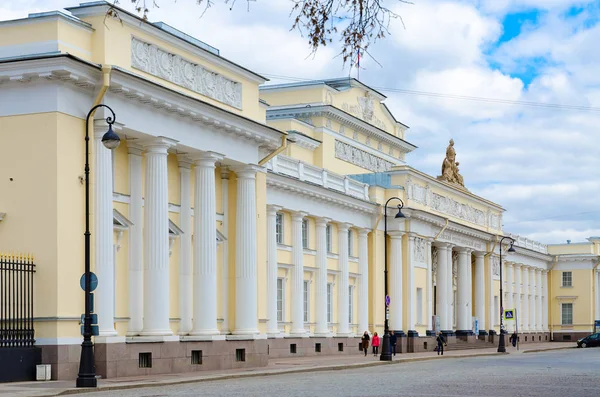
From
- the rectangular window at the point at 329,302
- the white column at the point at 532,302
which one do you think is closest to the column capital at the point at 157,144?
the rectangular window at the point at 329,302

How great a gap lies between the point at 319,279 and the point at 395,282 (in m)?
7.99

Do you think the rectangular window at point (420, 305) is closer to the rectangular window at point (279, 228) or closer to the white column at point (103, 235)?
the rectangular window at point (279, 228)

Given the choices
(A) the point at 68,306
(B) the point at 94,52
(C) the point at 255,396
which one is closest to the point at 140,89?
(B) the point at 94,52

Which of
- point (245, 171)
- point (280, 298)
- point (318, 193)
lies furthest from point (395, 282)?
point (245, 171)

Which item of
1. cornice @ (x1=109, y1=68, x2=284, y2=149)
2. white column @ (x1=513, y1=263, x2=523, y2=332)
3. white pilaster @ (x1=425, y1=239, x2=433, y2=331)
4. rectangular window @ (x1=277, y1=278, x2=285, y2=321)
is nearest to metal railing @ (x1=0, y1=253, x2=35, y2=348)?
cornice @ (x1=109, y1=68, x2=284, y2=149)

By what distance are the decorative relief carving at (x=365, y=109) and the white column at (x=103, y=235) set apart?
32.6m

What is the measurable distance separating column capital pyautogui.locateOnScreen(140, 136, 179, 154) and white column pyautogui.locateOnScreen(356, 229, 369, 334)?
26.5 metres

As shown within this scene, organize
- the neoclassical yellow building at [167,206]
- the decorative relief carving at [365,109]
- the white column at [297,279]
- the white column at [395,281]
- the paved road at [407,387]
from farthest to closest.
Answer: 1. the decorative relief carving at [365,109]
2. the white column at [395,281]
3. the white column at [297,279]
4. the neoclassical yellow building at [167,206]
5. the paved road at [407,387]

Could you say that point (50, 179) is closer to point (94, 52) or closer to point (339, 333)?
point (94, 52)

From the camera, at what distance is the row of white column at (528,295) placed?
88.4 metres

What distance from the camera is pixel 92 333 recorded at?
2514cm

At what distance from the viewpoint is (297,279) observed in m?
50.4

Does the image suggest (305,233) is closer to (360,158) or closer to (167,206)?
(360,158)

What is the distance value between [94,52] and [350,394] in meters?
12.8
